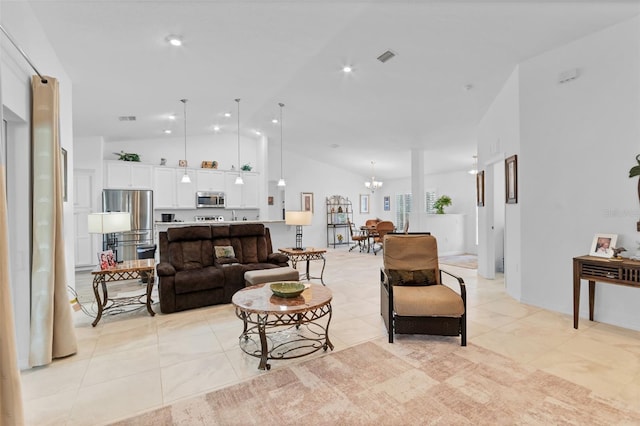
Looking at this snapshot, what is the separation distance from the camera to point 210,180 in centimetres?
817

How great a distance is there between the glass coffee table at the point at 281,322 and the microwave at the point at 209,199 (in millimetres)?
5375

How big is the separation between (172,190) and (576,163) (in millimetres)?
7616

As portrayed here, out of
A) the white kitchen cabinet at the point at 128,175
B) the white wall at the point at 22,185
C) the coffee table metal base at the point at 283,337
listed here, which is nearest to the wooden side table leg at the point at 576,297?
the coffee table metal base at the point at 283,337

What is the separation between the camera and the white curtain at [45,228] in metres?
2.58

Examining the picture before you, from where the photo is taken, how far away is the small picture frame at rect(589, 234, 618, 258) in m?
3.22

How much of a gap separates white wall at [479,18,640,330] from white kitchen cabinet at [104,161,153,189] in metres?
7.23

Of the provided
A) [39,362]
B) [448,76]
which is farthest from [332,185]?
[39,362]

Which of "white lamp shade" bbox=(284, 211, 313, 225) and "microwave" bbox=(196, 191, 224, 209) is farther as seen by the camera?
"microwave" bbox=(196, 191, 224, 209)

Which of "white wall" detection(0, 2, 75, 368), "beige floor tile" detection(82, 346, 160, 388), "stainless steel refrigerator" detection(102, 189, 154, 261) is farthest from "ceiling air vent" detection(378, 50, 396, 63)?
"stainless steel refrigerator" detection(102, 189, 154, 261)

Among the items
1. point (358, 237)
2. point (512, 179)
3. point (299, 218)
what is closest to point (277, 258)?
point (299, 218)

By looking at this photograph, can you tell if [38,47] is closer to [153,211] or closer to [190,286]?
[190,286]

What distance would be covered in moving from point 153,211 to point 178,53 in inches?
182

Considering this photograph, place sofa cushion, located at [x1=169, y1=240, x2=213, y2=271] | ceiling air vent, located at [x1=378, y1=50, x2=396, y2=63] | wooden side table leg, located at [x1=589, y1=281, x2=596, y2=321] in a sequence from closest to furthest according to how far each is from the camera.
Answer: wooden side table leg, located at [x1=589, y1=281, x2=596, y2=321]
ceiling air vent, located at [x1=378, y1=50, x2=396, y2=63]
sofa cushion, located at [x1=169, y1=240, x2=213, y2=271]

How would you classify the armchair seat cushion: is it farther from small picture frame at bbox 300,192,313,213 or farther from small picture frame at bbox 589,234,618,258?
small picture frame at bbox 300,192,313,213
